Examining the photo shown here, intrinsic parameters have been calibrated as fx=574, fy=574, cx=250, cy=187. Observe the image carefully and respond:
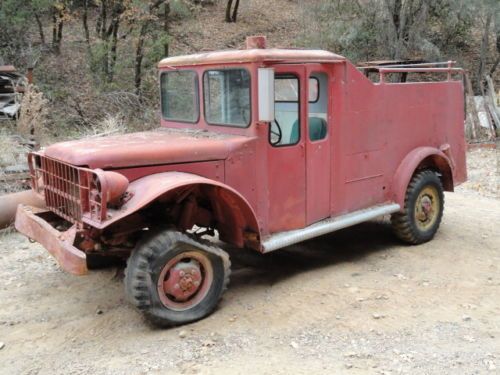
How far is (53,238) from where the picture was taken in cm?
438

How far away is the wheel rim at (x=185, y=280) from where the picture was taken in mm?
4359

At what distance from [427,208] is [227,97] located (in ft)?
9.25

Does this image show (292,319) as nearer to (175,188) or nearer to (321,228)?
(321,228)

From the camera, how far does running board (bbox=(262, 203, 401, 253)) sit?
4953mm

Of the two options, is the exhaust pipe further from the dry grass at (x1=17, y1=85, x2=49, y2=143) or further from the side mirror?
the dry grass at (x1=17, y1=85, x2=49, y2=143)

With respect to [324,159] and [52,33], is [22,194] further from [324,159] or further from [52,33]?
[52,33]

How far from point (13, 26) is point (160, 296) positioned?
13.5m

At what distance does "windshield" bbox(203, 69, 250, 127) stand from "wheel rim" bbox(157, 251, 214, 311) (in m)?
1.24

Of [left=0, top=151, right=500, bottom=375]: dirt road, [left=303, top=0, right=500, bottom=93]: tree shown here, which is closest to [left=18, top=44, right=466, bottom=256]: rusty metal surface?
[left=0, top=151, right=500, bottom=375]: dirt road

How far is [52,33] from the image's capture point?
1736 centimetres

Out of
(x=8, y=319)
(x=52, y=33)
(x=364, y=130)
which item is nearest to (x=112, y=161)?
(x=8, y=319)

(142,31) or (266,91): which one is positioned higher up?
(142,31)

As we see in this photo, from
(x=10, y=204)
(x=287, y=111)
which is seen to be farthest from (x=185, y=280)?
(x=10, y=204)

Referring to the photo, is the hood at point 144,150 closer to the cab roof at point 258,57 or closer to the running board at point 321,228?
the cab roof at point 258,57
